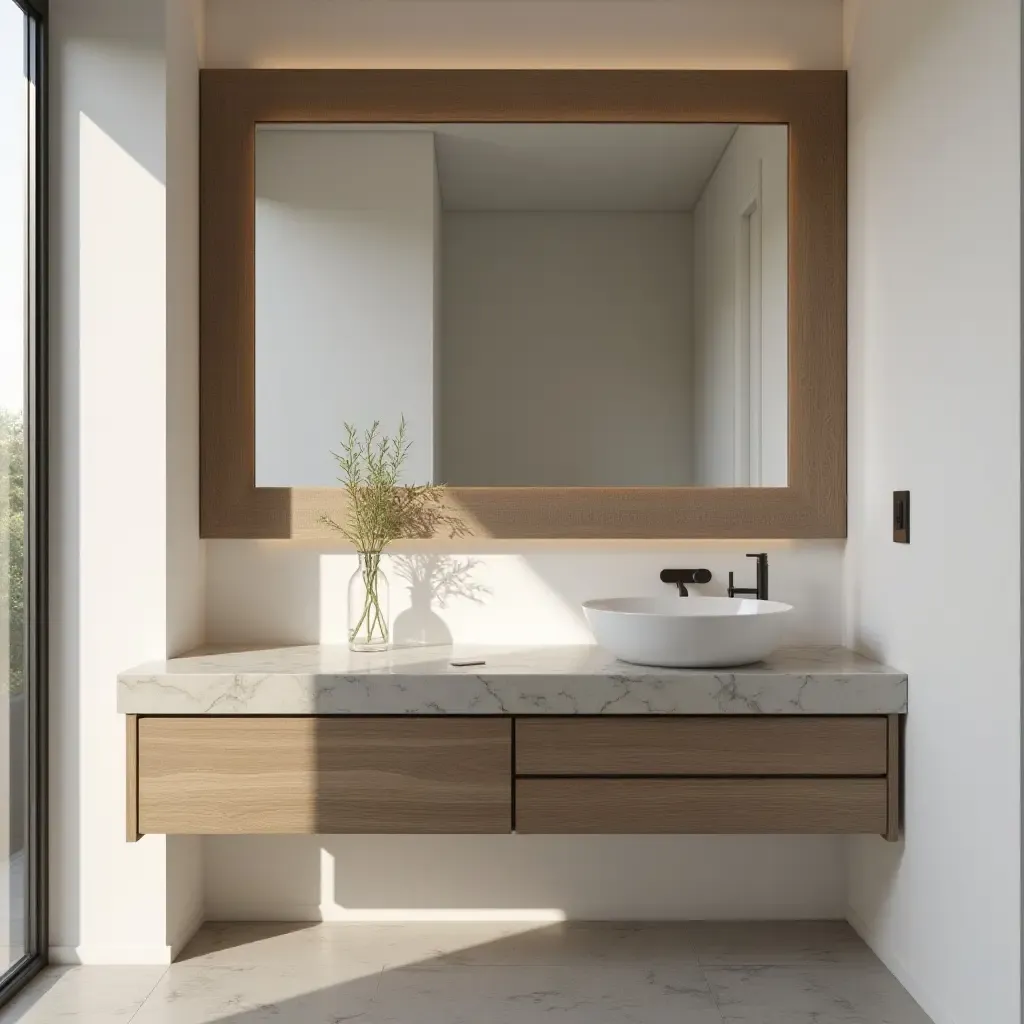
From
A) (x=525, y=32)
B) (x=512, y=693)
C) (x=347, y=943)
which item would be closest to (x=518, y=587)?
(x=512, y=693)

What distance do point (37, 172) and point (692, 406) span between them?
1681mm

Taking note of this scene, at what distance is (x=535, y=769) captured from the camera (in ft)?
7.68

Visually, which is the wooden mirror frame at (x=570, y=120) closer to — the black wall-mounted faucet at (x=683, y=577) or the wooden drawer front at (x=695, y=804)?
the black wall-mounted faucet at (x=683, y=577)

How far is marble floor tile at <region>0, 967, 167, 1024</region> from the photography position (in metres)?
2.27

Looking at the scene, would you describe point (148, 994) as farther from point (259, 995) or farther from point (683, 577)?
point (683, 577)

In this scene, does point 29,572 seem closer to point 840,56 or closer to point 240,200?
point 240,200

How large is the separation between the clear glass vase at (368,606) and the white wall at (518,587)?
0.11 feet

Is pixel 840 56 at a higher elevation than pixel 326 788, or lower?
higher

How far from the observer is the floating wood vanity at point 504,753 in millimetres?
2332

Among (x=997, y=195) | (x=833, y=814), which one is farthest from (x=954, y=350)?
(x=833, y=814)

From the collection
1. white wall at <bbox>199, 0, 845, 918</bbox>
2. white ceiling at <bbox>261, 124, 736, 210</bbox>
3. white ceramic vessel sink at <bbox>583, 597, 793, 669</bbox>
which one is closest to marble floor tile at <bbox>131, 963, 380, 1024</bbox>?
white wall at <bbox>199, 0, 845, 918</bbox>

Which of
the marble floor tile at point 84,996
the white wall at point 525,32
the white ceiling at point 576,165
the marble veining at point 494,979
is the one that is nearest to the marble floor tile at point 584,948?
the marble veining at point 494,979

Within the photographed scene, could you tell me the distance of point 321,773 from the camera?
7.68ft

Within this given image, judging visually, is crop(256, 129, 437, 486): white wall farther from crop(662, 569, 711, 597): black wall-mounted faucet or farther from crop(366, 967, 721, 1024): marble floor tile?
crop(366, 967, 721, 1024): marble floor tile
